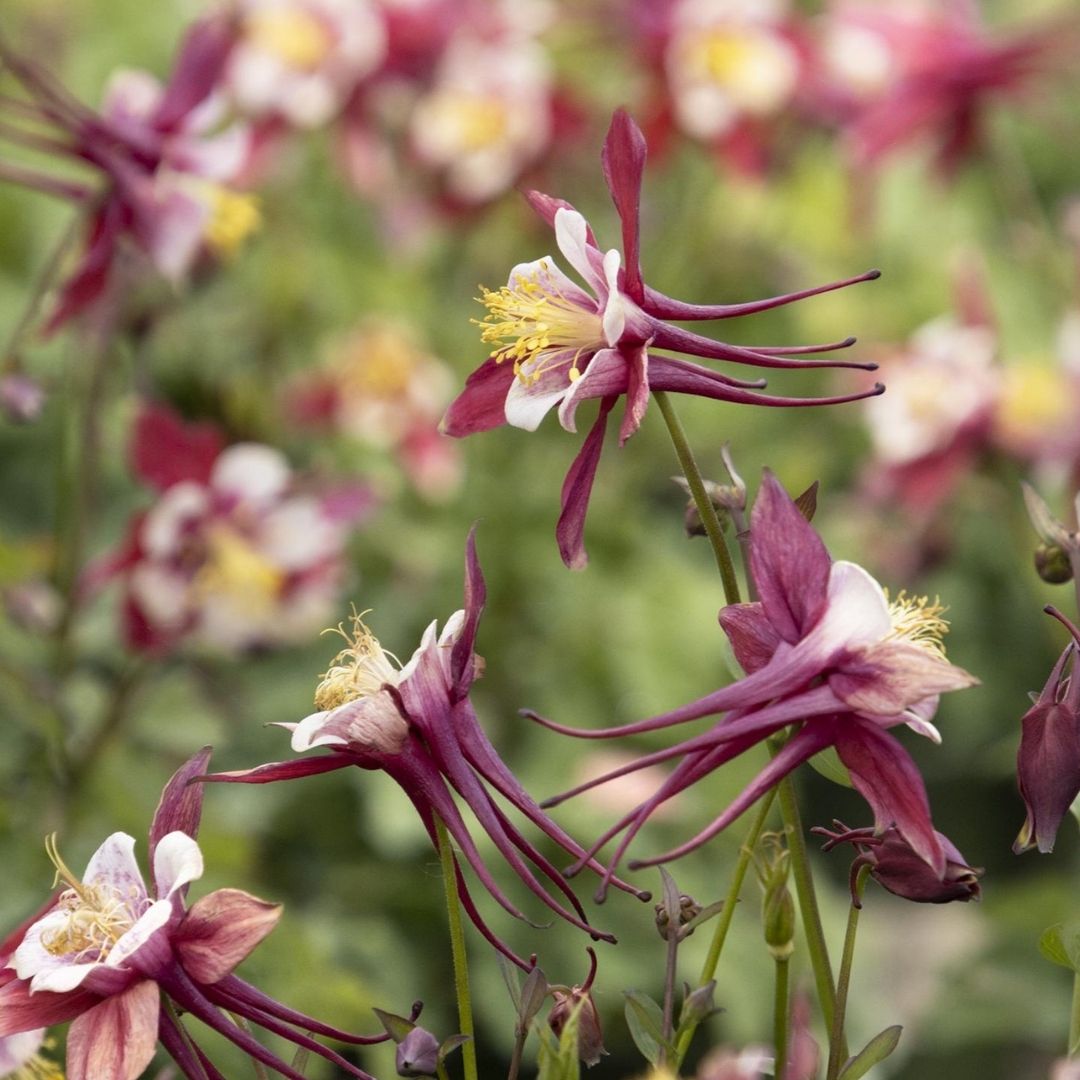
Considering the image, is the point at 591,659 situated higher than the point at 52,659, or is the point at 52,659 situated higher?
the point at 52,659

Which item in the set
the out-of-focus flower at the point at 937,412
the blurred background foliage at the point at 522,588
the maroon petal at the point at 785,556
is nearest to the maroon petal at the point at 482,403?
the maroon petal at the point at 785,556

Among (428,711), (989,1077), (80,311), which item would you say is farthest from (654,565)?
(428,711)

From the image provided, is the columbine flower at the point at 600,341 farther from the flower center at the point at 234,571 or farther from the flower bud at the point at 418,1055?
the flower center at the point at 234,571

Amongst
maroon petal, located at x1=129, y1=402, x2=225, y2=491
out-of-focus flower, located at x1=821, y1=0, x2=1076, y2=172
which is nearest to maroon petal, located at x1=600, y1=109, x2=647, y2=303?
maroon petal, located at x1=129, y1=402, x2=225, y2=491

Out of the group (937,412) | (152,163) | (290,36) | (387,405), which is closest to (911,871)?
(152,163)

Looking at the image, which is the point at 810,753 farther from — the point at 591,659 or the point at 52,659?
the point at 591,659

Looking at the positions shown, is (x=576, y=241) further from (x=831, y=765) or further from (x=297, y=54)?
(x=297, y=54)

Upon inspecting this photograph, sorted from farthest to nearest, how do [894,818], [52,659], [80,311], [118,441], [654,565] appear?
[654,565] < [118,441] < [52,659] < [80,311] < [894,818]
